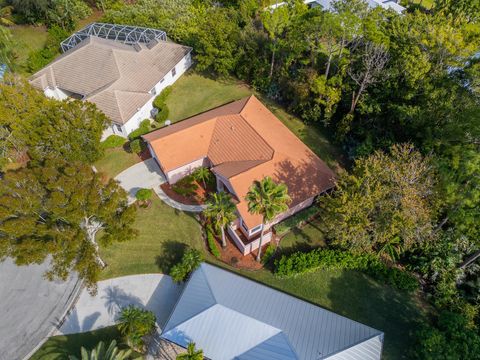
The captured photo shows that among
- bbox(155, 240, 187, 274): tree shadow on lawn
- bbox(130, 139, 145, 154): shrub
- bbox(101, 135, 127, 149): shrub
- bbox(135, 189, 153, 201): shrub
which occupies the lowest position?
bbox(155, 240, 187, 274): tree shadow on lawn

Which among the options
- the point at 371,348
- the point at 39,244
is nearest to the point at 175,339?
the point at 39,244

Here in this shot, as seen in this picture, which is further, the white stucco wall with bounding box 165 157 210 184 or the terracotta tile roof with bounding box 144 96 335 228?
the white stucco wall with bounding box 165 157 210 184

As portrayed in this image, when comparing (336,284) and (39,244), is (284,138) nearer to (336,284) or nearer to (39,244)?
(336,284)

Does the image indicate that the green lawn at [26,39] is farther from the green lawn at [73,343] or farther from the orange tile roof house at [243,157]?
the green lawn at [73,343]

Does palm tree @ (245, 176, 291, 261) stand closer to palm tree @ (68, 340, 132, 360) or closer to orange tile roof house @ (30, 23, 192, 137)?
palm tree @ (68, 340, 132, 360)

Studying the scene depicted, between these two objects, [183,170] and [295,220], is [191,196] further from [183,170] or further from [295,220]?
[295,220]

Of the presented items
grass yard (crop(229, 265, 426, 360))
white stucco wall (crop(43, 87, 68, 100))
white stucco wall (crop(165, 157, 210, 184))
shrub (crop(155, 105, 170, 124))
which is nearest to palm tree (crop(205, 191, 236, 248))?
grass yard (crop(229, 265, 426, 360))
